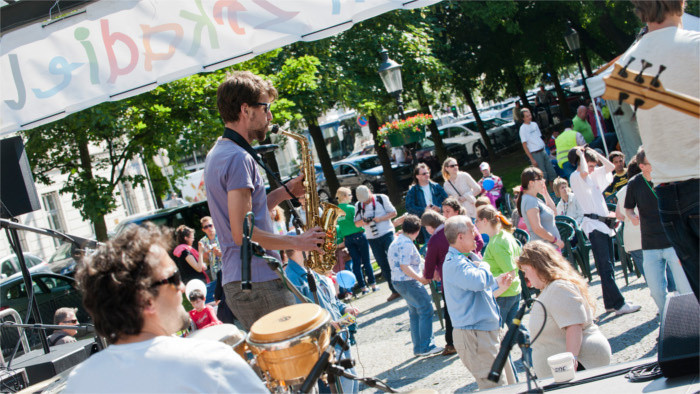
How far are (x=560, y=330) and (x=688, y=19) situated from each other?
233 cm

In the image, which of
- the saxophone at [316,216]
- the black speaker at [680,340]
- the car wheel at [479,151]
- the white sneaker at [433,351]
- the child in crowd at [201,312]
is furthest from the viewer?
the car wheel at [479,151]

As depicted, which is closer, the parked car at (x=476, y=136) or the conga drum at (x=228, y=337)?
the conga drum at (x=228, y=337)

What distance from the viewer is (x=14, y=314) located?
248 inches

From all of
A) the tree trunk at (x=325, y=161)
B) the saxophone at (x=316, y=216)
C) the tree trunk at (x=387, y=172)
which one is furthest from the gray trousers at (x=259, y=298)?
the tree trunk at (x=387, y=172)

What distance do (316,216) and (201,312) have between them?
12.2 ft

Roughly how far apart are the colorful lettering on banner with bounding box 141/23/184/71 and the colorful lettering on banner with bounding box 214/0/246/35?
0.23 m

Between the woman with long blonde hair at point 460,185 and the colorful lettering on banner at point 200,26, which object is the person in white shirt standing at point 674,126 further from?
the woman with long blonde hair at point 460,185

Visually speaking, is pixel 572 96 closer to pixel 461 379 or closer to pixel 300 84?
pixel 300 84

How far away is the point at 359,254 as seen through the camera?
11383 mm

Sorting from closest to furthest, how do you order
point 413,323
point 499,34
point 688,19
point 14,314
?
1. point 688,19
2. point 14,314
3. point 413,323
4. point 499,34

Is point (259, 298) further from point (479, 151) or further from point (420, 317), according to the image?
point (479, 151)

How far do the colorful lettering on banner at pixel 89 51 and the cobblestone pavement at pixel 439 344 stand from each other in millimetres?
2797

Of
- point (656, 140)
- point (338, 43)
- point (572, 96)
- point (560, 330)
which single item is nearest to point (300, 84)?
point (338, 43)

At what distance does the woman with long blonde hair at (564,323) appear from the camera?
4.71 meters
